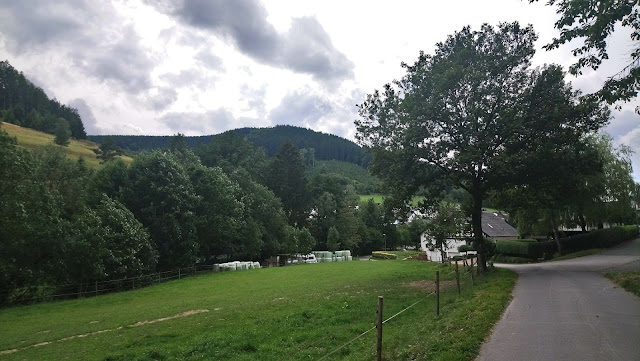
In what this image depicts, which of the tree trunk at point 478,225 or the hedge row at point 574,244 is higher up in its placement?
the tree trunk at point 478,225

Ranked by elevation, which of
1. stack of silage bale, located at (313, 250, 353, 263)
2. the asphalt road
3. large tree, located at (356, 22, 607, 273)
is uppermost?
large tree, located at (356, 22, 607, 273)

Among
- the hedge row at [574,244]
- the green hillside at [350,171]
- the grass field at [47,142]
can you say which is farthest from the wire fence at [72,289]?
the green hillside at [350,171]

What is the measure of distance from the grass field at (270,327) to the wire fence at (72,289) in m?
4.88

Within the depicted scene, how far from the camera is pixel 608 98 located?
12.4 metres

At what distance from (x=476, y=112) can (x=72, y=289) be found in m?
34.2

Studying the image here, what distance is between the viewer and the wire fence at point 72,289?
100 feet

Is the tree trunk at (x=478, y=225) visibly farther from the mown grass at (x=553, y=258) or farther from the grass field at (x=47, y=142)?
the grass field at (x=47, y=142)

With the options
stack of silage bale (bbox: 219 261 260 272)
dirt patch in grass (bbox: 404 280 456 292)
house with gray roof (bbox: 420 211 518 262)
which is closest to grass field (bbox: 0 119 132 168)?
stack of silage bale (bbox: 219 261 260 272)

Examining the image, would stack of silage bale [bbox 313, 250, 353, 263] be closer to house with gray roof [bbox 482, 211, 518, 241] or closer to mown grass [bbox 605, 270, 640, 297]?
house with gray roof [bbox 482, 211, 518, 241]

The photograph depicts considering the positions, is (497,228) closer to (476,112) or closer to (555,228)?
(555,228)

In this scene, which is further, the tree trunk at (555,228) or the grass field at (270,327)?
the tree trunk at (555,228)

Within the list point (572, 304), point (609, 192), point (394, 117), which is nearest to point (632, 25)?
point (572, 304)

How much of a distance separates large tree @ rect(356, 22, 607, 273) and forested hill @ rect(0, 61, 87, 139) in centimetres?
12458

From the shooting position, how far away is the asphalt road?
8.56 metres
